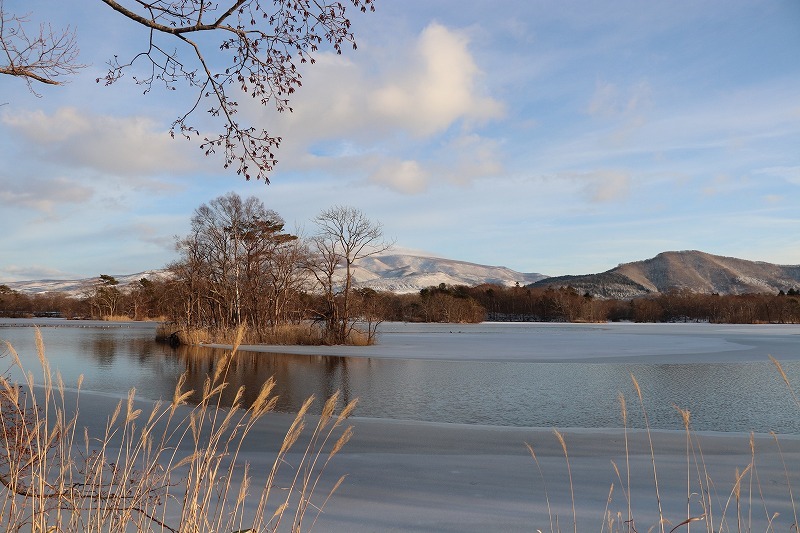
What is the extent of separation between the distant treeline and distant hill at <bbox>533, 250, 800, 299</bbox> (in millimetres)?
50548

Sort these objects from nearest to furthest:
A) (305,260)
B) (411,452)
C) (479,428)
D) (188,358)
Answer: (411,452), (479,428), (188,358), (305,260)

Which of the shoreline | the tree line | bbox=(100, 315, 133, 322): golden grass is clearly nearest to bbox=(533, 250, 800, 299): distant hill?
the tree line

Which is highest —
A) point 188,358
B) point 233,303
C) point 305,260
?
point 305,260

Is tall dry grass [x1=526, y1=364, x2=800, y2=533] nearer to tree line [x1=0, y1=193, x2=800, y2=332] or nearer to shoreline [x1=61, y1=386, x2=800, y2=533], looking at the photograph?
shoreline [x1=61, y1=386, x2=800, y2=533]

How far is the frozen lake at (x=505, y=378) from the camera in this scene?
9.19m

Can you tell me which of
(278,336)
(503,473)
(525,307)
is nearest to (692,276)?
(525,307)

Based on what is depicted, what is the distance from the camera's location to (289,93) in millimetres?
3936

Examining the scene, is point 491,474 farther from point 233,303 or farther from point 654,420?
point 233,303

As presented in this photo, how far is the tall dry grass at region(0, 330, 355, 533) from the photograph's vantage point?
2723 millimetres

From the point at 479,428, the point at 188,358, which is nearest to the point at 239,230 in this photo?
the point at 188,358

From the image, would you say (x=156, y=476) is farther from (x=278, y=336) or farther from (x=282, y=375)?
(x=278, y=336)

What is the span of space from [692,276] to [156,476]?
149016mm

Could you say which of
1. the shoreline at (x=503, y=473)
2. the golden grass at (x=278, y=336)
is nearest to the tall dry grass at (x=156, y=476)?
the shoreline at (x=503, y=473)

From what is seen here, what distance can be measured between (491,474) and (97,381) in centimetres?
1099
